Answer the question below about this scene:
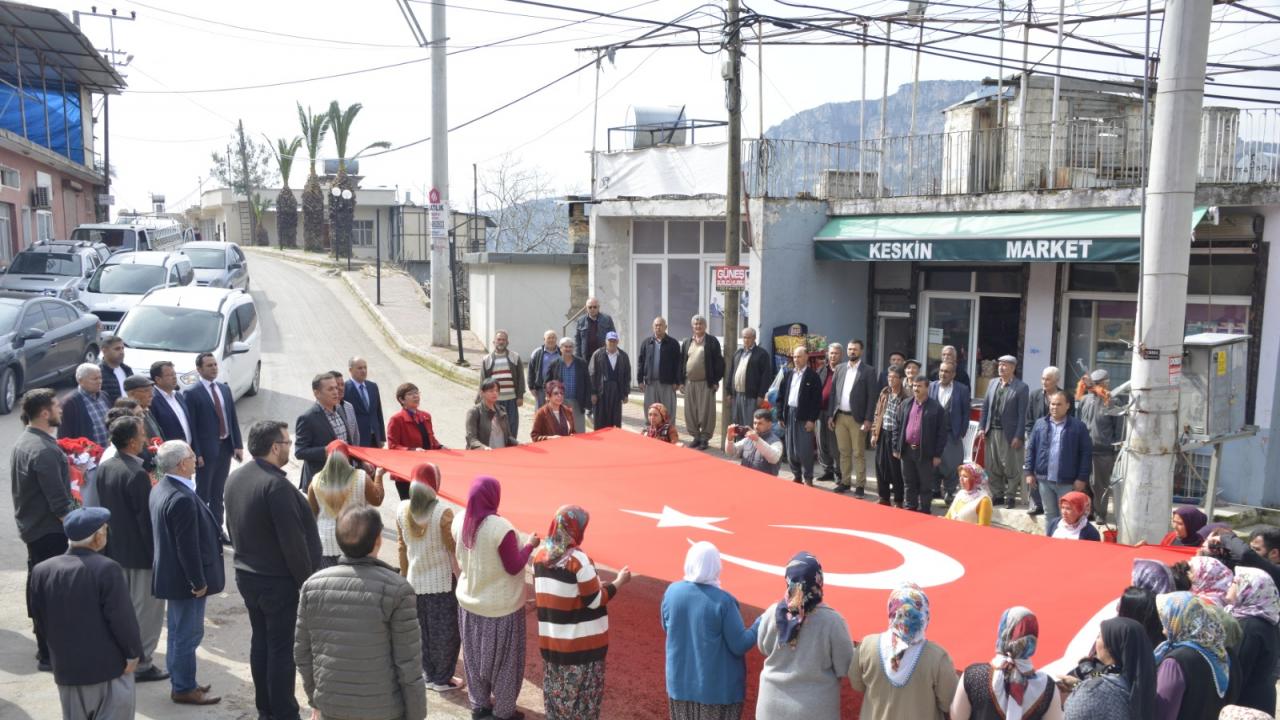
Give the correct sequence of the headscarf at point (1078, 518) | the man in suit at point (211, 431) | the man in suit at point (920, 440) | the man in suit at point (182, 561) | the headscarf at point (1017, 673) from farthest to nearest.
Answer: the man in suit at point (920, 440) → the man in suit at point (211, 431) → the headscarf at point (1078, 518) → the man in suit at point (182, 561) → the headscarf at point (1017, 673)

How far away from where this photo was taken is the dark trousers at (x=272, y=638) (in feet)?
18.5

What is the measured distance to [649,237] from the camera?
760 inches

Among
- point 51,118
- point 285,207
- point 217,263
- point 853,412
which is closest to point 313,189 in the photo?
point 285,207

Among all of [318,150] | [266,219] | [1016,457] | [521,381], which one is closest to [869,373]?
[1016,457]

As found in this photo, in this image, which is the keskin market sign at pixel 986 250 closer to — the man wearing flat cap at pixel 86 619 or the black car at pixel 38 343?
the man wearing flat cap at pixel 86 619

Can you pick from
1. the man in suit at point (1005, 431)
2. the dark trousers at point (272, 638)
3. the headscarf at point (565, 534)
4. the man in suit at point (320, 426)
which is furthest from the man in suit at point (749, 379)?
the dark trousers at point (272, 638)

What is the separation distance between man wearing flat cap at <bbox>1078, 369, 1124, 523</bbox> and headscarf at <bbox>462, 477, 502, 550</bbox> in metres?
7.31

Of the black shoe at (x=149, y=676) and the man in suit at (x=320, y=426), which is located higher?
the man in suit at (x=320, y=426)

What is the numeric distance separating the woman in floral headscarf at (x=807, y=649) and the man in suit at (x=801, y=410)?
7674mm

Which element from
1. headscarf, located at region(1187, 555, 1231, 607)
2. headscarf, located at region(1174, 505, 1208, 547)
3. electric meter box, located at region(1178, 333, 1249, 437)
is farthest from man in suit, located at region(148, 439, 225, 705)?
electric meter box, located at region(1178, 333, 1249, 437)

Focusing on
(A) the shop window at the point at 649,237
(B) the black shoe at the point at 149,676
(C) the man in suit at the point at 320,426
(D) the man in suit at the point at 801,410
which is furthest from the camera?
(A) the shop window at the point at 649,237

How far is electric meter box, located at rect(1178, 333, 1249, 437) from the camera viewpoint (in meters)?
10.1

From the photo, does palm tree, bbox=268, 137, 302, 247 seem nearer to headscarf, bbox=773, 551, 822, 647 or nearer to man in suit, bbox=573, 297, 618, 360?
man in suit, bbox=573, 297, 618, 360

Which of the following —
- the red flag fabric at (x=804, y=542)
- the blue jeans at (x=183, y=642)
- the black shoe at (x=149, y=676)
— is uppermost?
the red flag fabric at (x=804, y=542)
